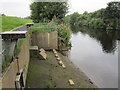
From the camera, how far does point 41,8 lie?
20859mm

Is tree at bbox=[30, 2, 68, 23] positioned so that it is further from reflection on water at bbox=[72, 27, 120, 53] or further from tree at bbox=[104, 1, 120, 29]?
tree at bbox=[104, 1, 120, 29]

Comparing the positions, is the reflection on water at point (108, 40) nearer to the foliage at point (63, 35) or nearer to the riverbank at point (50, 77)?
the foliage at point (63, 35)

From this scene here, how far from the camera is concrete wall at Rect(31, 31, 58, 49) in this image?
43.5 ft

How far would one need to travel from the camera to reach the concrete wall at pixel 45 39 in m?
13.3

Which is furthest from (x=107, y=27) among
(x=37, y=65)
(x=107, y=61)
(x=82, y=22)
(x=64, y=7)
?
(x=37, y=65)

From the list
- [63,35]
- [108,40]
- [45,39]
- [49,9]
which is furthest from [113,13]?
[45,39]

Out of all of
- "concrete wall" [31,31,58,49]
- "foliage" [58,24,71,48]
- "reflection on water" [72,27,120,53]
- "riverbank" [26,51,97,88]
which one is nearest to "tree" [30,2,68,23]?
"foliage" [58,24,71,48]

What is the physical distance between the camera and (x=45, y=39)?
1354 centimetres

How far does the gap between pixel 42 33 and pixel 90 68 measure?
614 centimetres

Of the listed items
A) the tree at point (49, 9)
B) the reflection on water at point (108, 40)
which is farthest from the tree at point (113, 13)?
the tree at point (49, 9)

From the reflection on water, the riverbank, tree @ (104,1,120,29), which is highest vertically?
tree @ (104,1,120,29)

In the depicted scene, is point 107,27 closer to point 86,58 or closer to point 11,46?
point 86,58

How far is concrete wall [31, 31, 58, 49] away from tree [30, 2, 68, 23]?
24.1ft

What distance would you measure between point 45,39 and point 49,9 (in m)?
8.19
